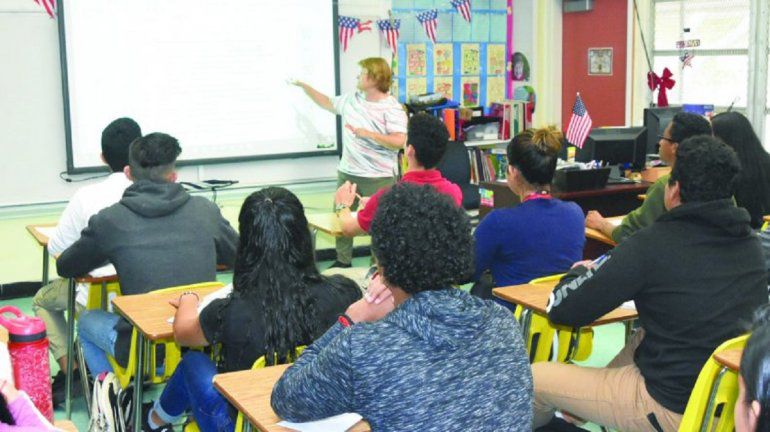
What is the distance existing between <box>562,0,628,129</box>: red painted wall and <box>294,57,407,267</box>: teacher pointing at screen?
229 cm

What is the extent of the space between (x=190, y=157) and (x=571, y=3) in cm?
350

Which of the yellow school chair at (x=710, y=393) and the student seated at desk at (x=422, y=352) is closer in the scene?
the student seated at desk at (x=422, y=352)

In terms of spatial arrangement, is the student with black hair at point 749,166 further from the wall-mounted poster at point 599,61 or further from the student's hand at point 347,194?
the wall-mounted poster at point 599,61

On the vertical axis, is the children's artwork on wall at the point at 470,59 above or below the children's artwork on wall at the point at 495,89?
above

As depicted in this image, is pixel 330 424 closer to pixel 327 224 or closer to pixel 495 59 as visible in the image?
pixel 327 224

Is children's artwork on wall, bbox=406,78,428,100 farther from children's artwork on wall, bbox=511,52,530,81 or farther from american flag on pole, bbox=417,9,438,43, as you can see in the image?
children's artwork on wall, bbox=511,52,530,81

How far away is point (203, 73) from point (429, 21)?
1879 mm

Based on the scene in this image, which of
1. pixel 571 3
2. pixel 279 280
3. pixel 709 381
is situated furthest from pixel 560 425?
pixel 571 3

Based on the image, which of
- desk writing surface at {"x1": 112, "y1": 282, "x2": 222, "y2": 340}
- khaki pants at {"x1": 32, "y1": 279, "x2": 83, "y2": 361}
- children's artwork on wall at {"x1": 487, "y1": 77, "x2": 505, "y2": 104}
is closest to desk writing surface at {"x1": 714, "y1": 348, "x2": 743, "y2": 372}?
desk writing surface at {"x1": 112, "y1": 282, "x2": 222, "y2": 340}

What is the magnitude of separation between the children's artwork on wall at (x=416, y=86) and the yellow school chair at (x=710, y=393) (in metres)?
4.95

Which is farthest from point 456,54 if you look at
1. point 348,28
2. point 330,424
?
point 330,424

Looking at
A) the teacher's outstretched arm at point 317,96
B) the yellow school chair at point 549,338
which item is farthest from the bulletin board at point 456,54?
the yellow school chair at point 549,338

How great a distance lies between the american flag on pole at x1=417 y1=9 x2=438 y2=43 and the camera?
724 cm

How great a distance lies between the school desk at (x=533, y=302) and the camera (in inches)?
124
